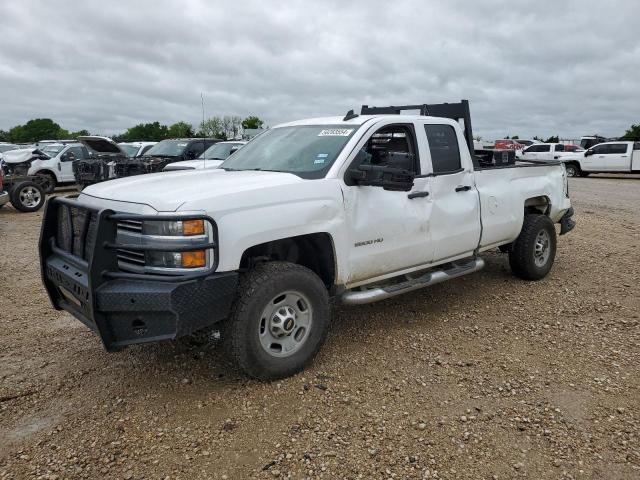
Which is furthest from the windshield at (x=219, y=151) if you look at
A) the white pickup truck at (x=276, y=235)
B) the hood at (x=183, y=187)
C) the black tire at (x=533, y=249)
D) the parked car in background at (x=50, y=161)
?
the hood at (x=183, y=187)

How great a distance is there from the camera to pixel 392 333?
14.9 ft

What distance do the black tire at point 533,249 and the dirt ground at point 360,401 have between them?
29.9 inches

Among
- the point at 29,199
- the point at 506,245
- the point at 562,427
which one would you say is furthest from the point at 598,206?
the point at 29,199

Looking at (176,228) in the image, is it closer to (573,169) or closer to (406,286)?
(406,286)

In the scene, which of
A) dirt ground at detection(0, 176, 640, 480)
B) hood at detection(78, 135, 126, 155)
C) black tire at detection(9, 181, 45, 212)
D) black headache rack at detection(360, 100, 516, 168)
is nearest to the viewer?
dirt ground at detection(0, 176, 640, 480)

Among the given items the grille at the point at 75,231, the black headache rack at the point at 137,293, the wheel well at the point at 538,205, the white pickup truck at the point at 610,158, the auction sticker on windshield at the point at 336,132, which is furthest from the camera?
the white pickup truck at the point at 610,158

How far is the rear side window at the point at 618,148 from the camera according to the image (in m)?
22.9

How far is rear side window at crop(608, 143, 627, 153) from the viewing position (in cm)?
2286

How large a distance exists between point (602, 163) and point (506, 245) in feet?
67.5

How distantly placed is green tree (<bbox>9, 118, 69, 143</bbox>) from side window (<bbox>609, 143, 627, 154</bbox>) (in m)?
82.6

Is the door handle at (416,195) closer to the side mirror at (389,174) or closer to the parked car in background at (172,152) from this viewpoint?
the side mirror at (389,174)

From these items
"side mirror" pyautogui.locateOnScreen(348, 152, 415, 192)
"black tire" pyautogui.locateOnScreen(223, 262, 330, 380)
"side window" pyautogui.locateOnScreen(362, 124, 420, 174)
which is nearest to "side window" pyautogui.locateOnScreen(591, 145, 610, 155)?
"side window" pyautogui.locateOnScreen(362, 124, 420, 174)

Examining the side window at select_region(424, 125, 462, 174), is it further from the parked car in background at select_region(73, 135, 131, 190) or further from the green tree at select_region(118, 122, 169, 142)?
the green tree at select_region(118, 122, 169, 142)

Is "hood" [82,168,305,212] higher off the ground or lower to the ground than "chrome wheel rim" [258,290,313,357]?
higher
